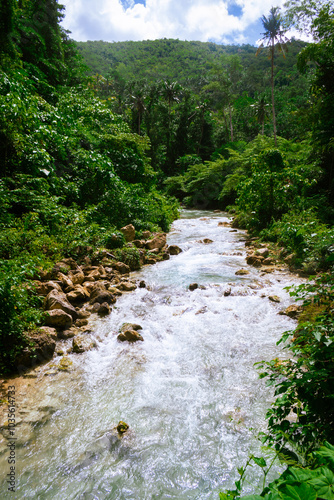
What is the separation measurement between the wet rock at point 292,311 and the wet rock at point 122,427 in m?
3.70

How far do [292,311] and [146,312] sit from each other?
2950mm

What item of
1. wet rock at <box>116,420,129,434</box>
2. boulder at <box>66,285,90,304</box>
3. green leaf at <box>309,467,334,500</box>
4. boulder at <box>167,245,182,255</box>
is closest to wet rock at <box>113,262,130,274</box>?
boulder at <box>66,285,90,304</box>

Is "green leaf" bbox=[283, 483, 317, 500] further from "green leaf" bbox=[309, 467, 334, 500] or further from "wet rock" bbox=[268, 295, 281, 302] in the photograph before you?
"wet rock" bbox=[268, 295, 281, 302]

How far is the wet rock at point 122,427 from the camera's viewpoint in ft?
10.2

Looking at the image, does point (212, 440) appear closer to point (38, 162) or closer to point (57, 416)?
point (57, 416)

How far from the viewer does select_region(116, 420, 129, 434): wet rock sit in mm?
3114

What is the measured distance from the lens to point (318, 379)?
1854 millimetres

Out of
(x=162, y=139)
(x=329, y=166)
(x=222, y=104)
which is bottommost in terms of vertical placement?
(x=329, y=166)

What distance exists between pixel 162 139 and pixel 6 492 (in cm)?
3877

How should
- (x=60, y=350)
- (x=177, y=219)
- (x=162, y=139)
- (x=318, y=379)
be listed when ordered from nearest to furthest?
(x=318, y=379), (x=60, y=350), (x=177, y=219), (x=162, y=139)

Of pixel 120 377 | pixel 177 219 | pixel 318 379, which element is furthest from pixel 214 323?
pixel 177 219

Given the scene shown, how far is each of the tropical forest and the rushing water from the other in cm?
2

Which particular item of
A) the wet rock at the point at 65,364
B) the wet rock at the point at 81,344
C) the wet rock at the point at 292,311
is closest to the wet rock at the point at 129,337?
the wet rock at the point at 81,344

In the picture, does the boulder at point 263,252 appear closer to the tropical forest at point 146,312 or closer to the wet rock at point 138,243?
the tropical forest at point 146,312
